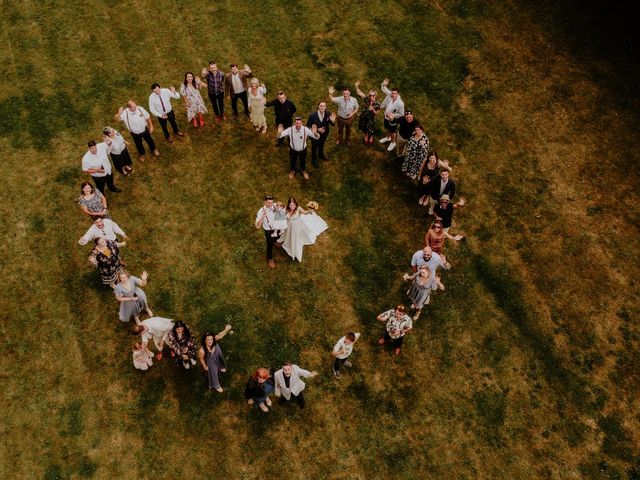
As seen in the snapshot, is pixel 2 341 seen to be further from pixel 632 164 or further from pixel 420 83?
pixel 632 164

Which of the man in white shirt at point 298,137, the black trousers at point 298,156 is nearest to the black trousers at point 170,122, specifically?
the man in white shirt at point 298,137

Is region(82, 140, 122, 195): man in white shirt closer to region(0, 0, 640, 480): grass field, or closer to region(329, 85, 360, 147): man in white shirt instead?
region(0, 0, 640, 480): grass field

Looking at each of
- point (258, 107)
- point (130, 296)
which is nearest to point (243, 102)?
point (258, 107)

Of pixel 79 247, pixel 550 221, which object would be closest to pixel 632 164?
pixel 550 221

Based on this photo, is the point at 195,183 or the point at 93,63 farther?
the point at 93,63

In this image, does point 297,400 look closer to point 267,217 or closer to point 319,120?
point 267,217
